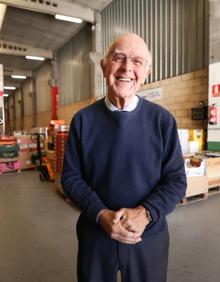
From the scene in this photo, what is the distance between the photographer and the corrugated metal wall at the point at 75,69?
9.30m

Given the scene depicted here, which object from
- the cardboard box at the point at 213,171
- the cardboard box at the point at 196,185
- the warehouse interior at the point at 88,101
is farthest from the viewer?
the cardboard box at the point at 213,171

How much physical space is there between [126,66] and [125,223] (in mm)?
631

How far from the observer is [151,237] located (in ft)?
3.40

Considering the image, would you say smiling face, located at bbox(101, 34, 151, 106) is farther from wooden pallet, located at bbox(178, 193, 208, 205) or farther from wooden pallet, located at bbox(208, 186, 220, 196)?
wooden pallet, located at bbox(208, 186, 220, 196)

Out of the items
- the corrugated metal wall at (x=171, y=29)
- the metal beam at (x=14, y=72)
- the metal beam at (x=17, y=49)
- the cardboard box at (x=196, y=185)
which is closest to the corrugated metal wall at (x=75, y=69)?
the metal beam at (x=17, y=49)

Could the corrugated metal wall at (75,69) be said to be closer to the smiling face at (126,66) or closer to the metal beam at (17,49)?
the metal beam at (17,49)

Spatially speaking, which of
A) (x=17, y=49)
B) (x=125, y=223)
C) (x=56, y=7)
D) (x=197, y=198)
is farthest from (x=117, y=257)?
(x=17, y=49)

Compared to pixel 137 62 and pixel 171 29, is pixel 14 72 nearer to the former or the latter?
pixel 171 29

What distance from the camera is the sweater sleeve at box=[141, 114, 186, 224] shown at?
963 mm

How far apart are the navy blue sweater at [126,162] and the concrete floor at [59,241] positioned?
1358 mm

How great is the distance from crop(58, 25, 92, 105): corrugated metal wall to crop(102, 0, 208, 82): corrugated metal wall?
250cm

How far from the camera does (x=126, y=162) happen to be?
1.00 metres

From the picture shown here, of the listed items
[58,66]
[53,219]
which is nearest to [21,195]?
[53,219]

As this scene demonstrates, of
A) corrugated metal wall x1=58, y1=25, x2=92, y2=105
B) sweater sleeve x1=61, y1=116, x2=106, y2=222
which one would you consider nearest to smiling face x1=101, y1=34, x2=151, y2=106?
sweater sleeve x1=61, y1=116, x2=106, y2=222
